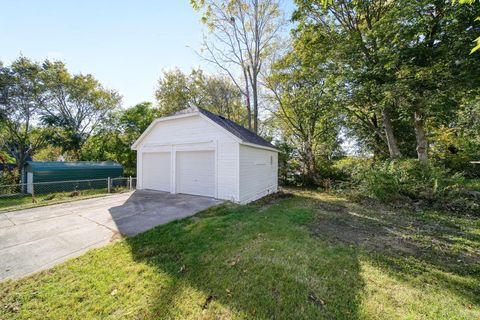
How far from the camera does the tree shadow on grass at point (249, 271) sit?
7.79 ft

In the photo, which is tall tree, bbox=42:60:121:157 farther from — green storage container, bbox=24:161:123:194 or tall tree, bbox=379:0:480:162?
tall tree, bbox=379:0:480:162

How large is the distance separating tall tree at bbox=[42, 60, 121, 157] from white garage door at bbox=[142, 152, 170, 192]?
43.5 ft

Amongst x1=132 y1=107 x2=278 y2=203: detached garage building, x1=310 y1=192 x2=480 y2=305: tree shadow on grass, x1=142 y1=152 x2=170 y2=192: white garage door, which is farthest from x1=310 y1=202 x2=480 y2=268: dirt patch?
x1=142 y1=152 x2=170 y2=192: white garage door

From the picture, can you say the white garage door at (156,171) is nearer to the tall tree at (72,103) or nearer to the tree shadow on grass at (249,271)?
the tree shadow on grass at (249,271)

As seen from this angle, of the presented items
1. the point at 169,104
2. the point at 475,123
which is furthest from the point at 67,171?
the point at 475,123

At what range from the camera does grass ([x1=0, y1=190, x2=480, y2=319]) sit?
92.6 inches

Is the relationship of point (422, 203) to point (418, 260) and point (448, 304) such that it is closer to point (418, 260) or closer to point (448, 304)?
point (418, 260)

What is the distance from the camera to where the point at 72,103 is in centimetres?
1909

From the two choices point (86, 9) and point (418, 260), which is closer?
point (418, 260)

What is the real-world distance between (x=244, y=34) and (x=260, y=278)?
16.1 m

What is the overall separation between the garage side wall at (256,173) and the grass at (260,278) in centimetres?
336

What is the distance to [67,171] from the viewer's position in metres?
13.4

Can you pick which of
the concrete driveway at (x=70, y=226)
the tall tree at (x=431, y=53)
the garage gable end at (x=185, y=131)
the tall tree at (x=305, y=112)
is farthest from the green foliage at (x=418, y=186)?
the concrete driveway at (x=70, y=226)

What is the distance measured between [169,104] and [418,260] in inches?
807
